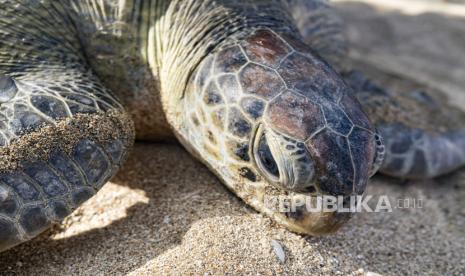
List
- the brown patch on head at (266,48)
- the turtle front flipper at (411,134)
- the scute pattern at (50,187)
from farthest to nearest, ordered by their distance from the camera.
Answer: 1. the turtle front flipper at (411,134)
2. the brown patch on head at (266,48)
3. the scute pattern at (50,187)

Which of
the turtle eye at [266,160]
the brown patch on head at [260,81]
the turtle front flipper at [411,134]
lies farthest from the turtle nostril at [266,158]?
the turtle front flipper at [411,134]

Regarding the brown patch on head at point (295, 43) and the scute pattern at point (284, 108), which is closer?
the scute pattern at point (284, 108)

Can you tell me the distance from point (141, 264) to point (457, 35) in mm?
4163

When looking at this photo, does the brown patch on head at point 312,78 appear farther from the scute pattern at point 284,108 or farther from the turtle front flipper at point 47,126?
the turtle front flipper at point 47,126

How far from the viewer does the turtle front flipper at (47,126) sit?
1.86 meters

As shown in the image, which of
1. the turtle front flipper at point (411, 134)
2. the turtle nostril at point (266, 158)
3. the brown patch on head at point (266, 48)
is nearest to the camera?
the turtle nostril at point (266, 158)

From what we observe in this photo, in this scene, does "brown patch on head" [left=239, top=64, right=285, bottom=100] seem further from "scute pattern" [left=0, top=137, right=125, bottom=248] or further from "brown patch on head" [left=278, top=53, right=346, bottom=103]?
"scute pattern" [left=0, top=137, right=125, bottom=248]

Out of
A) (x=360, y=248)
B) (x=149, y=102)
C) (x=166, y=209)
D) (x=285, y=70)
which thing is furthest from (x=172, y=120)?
(x=360, y=248)

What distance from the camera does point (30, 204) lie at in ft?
6.07

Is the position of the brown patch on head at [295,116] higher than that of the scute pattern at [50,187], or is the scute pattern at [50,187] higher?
the brown patch on head at [295,116]

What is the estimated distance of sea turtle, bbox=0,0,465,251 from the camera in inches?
74.0

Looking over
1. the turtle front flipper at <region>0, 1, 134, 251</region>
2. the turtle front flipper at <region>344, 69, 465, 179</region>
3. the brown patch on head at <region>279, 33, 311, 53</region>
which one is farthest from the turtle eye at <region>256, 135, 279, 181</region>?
the turtle front flipper at <region>344, 69, 465, 179</region>

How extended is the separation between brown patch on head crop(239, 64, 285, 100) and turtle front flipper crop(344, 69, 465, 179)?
965 millimetres

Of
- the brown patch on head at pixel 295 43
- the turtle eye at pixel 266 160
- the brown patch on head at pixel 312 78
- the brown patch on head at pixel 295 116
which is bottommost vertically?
the turtle eye at pixel 266 160
